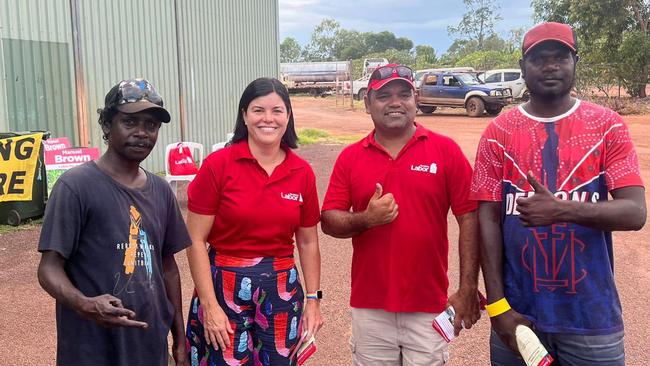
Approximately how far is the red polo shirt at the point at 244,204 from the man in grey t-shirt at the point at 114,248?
Answer: 272 millimetres

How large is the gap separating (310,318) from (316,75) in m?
40.7

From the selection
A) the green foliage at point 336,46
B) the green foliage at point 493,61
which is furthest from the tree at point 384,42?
the green foliage at point 493,61

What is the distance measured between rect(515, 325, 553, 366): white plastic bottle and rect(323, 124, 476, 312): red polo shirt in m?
0.62

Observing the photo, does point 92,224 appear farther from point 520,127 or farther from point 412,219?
point 520,127

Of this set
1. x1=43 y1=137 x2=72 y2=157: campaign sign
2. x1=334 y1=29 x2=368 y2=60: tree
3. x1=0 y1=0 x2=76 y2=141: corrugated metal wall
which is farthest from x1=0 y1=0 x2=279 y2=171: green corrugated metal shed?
x1=334 y1=29 x2=368 y2=60: tree

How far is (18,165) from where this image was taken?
7445 mm

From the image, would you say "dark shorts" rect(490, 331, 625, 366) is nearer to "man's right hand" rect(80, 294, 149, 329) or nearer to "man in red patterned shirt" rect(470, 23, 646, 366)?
"man in red patterned shirt" rect(470, 23, 646, 366)

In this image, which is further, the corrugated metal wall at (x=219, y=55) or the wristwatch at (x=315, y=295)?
the corrugated metal wall at (x=219, y=55)

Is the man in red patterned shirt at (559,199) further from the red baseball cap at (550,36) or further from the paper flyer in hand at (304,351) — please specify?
the paper flyer in hand at (304,351)

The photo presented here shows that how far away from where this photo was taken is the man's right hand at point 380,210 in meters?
2.60

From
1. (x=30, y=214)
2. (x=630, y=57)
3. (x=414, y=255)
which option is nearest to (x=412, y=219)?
(x=414, y=255)

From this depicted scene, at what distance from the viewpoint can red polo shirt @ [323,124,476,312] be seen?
2762mm

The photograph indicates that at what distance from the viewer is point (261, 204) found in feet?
8.93

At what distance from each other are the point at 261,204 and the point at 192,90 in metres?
10.4
